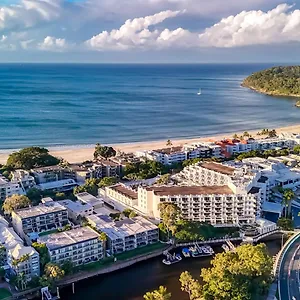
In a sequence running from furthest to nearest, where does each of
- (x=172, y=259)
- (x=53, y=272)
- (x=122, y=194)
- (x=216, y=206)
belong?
(x=122, y=194), (x=216, y=206), (x=172, y=259), (x=53, y=272)

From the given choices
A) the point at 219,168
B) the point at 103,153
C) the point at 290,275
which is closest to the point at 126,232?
the point at 290,275

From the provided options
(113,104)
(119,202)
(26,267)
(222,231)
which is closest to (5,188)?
(119,202)

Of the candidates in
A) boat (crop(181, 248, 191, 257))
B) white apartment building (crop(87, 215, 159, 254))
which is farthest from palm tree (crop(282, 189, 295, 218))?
white apartment building (crop(87, 215, 159, 254))

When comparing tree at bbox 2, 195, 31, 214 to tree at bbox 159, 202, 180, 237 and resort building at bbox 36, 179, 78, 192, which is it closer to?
resort building at bbox 36, 179, 78, 192

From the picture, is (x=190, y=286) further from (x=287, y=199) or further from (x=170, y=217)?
(x=287, y=199)

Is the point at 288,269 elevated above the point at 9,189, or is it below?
below
